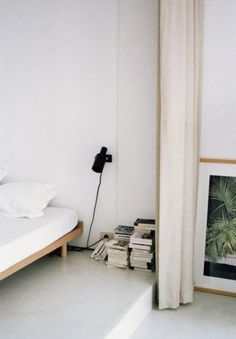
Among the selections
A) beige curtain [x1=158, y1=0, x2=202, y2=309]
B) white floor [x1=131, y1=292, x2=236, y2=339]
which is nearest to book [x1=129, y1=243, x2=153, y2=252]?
beige curtain [x1=158, y1=0, x2=202, y2=309]

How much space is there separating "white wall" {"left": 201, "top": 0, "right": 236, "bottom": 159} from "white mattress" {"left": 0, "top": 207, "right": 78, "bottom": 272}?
1146mm

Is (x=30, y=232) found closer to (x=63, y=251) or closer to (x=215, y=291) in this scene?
(x=63, y=251)

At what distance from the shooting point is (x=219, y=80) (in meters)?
3.05

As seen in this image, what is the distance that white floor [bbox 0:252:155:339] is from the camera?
2408mm

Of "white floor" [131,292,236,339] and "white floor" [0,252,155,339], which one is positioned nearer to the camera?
"white floor" [0,252,155,339]

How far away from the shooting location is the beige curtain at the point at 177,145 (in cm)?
277

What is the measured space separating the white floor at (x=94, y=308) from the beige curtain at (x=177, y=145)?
0.53ft

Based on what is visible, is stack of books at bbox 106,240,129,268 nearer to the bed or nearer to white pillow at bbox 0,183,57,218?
the bed

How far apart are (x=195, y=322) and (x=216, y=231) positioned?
69cm

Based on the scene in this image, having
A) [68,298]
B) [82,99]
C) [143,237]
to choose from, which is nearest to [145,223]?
[143,237]

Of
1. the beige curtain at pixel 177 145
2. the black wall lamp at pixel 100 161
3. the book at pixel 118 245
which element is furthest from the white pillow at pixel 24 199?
the beige curtain at pixel 177 145

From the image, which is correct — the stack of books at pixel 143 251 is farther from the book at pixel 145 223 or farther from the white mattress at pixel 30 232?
the white mattress at pixel 30 232

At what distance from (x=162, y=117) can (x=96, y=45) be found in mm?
946

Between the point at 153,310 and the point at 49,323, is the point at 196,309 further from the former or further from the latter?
the point at 49,323
